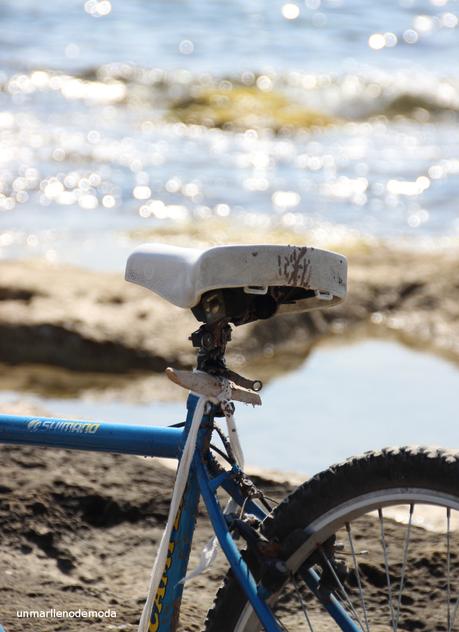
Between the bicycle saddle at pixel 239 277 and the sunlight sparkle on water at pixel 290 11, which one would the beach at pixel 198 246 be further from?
the sunlight sparkle on water at pixel 290 11

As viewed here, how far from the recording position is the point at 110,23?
21469 mm

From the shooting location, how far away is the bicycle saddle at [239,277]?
229 cm

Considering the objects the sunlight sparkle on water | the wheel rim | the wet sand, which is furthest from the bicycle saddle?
the sunlight sparkle on water

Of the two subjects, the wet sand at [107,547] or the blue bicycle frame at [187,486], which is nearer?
the blue bicycle frame at [187,486]

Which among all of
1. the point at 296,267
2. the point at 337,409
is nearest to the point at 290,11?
the point at 337,409

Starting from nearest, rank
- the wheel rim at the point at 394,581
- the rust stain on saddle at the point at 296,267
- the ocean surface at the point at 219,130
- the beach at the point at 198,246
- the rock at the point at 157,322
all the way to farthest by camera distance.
Answer: the rust stain on saddle at the point at 296,267, the wheel rim at the point at 394,581, the beach at the point at 198,246, the rock at the point at 157,322, the ocean surface at the point at 219,130

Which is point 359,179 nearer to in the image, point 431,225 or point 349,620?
point 431,225

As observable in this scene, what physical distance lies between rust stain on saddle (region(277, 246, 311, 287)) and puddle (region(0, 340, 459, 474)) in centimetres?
281

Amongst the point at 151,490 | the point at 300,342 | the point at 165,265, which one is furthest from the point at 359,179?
the point at 165,265

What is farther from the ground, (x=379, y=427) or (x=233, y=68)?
(x=233, y=68)

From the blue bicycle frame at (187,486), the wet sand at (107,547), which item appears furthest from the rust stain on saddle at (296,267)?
the wet sand at (107,547)

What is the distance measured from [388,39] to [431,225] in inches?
455

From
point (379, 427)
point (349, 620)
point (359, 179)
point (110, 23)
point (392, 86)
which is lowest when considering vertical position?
point (349, 620)

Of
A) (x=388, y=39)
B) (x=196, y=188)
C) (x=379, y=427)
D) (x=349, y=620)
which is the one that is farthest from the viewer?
(x=388, y=39)
